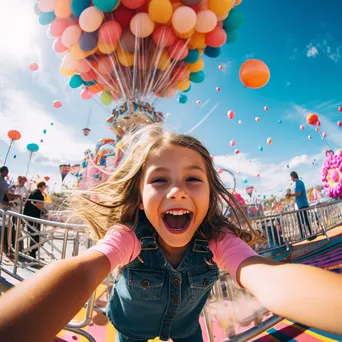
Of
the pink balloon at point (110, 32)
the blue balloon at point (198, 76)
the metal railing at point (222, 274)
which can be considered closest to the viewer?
the metal railing at point (222, 274)

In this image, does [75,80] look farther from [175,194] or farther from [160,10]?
[175,194]

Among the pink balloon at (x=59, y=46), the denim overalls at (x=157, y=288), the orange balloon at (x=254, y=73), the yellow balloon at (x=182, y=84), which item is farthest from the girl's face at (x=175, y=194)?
the yellow balloon at (x=182, y=84)

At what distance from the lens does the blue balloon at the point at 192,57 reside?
18.0 ft

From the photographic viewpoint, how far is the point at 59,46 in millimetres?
5262

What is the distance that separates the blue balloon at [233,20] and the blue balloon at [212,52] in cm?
55

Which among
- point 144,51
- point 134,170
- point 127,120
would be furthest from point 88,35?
point 134,170

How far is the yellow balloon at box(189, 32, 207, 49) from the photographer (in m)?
5.10

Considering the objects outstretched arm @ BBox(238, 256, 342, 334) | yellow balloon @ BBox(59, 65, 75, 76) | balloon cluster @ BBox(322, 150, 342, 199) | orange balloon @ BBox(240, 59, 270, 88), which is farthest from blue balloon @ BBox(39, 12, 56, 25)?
balloon cluster @ BBox(322, 150, 342, 199)

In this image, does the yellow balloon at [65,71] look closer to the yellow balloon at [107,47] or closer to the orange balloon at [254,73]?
the yellow balloon at [107,47]

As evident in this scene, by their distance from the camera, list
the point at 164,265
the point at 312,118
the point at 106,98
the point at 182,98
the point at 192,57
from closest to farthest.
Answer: the point at 164,265, the point at 192,57, the point at 106,98, the point at 182,98, the point at 312,118

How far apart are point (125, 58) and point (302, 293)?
5.76m

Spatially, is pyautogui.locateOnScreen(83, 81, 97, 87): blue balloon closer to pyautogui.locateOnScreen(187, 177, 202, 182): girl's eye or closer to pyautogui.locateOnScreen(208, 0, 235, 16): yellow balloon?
pyautogui.locateOnScreen(208, 0, 235, 16): yellow balloon

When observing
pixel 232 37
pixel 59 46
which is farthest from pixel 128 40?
pixel 232 37

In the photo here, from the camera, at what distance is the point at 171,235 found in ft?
3.06
